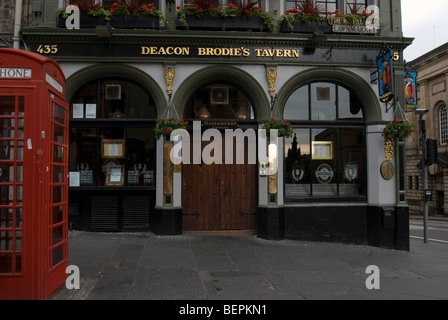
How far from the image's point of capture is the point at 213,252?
8773 mm

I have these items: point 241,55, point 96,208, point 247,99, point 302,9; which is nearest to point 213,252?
point 96,208

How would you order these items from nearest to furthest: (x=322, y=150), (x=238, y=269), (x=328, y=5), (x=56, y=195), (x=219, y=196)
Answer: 1. (x=56, y=195)
2. (x=238, y=269)
3. (x=219, y=196)
4. (x=322, y=150)
5. (x=328, y=5)

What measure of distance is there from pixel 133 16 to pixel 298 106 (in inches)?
206

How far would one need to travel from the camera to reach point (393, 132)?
10.3 meters

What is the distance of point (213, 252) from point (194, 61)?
202 inches

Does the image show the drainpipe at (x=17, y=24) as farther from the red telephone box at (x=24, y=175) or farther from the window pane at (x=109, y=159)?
the red telephone box at (x=24, y=175)

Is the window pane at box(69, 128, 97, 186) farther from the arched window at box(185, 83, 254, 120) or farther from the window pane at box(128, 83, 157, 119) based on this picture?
the arched window at box(185, 83, 254, 120)

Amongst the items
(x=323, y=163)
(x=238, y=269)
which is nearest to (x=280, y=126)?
(x=323, y=163)

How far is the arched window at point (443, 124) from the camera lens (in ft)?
111

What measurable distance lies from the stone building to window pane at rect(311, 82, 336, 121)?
2570 cm

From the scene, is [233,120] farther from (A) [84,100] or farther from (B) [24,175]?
(B) [24,175]

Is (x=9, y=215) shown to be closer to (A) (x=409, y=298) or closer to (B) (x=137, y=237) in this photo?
(B) (x=137, y=237)

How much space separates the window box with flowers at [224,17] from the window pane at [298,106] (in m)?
1.97

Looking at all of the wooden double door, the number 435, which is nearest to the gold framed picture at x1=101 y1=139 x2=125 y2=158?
the wooden double door
